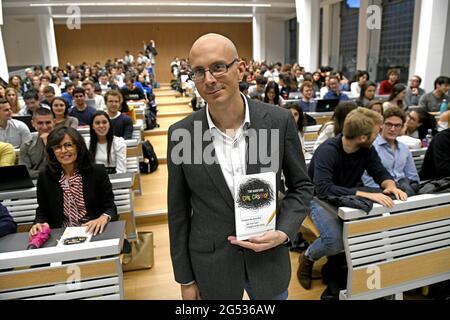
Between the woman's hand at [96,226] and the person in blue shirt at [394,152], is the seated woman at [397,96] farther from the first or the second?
the woman's hand at [96,226]

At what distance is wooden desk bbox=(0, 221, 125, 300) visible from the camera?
1519 millimetres

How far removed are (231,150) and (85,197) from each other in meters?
1.45

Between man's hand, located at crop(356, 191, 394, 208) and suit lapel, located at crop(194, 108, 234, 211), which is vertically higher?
suit lapel, located at crop(194, 108, 234, 211)

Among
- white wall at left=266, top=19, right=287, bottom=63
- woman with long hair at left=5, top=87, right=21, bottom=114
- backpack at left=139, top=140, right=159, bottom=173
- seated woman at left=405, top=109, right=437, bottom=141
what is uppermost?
white wall at left=266, top=19, right=287, bottom=63

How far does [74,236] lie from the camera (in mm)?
1819

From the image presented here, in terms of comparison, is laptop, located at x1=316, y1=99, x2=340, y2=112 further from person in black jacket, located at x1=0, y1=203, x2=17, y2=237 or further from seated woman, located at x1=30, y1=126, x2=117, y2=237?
person in black jacket, located at x1=0, y1=203, x2=17, y2=237

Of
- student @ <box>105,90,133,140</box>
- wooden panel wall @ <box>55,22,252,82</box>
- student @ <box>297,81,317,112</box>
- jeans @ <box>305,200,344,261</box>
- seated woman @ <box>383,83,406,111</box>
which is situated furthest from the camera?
wooden panel wall @ <box>55,22,252,82</box>

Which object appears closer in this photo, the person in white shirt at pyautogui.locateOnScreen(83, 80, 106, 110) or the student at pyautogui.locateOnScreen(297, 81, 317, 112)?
the student at pyautogui.locateOnScreen(297, 81, 317, 112)

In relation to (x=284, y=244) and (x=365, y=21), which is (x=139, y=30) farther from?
(x=284, y=244)

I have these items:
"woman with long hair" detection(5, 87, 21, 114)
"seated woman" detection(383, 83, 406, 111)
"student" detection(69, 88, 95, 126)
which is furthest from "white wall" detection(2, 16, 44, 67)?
"seated woman" detection(383, 83, 406, 111)

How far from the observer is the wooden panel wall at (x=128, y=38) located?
62.6 ft

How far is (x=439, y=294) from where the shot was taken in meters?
2.22

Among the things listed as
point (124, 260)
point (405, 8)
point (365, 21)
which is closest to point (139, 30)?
point (365, 21)

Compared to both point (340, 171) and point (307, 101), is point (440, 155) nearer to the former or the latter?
point (340, 171)
